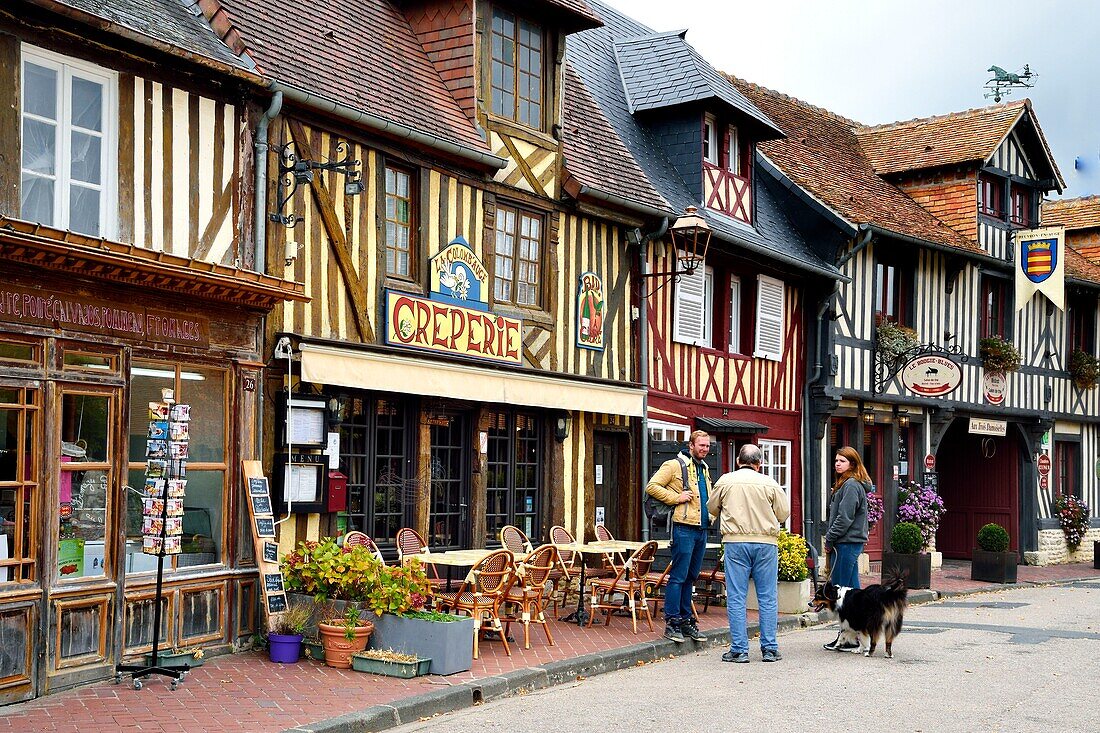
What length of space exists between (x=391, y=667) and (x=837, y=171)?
1463 centimetres

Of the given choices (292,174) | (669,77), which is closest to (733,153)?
(669,77)

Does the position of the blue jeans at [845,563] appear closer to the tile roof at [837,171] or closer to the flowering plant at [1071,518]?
the tile roof at [837,171]

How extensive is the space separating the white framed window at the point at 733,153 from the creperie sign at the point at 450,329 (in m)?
5.57

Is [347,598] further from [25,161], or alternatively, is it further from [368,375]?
[25,161]

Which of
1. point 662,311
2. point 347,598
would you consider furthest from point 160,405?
point 662,311

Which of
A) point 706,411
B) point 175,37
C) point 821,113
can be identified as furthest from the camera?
point 821,113

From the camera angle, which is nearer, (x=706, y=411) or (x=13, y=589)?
(x=13, y=589)

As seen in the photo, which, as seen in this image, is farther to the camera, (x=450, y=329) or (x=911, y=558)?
(x=911, y=558)

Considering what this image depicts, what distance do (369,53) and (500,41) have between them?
5.44 feet

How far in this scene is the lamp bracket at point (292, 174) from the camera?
10.3m

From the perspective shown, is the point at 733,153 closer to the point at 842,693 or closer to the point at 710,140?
the point at 710,140

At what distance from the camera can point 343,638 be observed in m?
9.25

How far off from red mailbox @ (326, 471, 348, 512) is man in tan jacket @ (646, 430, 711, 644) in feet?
8.60

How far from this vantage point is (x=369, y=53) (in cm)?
1220
